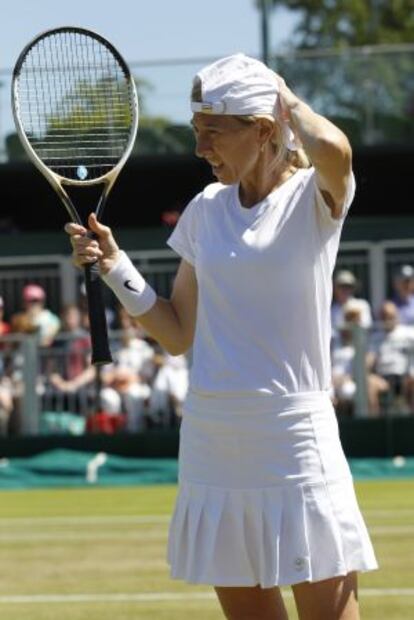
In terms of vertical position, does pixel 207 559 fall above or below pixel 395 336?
above

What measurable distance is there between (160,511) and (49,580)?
3.56 m

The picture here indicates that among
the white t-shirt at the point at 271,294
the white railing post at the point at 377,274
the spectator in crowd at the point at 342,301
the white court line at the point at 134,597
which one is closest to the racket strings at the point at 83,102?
the white t-shirt at the point at 271,294

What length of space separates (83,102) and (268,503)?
1.85 m

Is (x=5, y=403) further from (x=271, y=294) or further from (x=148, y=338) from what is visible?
(x=271, y=294)

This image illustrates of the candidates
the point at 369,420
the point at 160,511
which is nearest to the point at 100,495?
the point at 160,511

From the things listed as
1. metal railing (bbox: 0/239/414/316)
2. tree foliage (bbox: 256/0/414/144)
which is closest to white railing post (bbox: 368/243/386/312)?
metal railing (bbox: 0/239/414/316)

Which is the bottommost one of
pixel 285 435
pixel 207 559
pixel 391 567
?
pixel 391 567

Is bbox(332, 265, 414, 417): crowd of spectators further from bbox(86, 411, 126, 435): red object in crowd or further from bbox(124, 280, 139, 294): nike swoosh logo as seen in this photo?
bbox(124, 280, 139, 294): nike swoosh logo

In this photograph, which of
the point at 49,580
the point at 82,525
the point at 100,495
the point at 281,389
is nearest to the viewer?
the point at 281,389

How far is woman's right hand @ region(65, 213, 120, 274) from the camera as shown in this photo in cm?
505

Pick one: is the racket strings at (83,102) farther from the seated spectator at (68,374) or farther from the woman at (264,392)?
the seated spectator at (68,374)

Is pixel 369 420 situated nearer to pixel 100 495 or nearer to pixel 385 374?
pixel 385 374

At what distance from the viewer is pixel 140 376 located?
16.5 m

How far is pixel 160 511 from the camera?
1273cm
